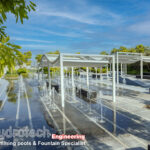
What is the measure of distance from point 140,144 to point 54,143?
9.38 feet

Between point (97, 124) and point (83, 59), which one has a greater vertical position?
point (83, 59)

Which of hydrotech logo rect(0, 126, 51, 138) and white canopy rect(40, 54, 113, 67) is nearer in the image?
hydrotech logo rect(0, 126, 51, 138)

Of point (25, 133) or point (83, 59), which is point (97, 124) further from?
point (83, 59)

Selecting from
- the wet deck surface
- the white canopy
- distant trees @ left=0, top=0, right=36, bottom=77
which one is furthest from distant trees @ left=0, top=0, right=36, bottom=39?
the white canopy

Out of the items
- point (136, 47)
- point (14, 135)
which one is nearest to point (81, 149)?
point (14, 135)

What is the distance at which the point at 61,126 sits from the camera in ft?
22.6

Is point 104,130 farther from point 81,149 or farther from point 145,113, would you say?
point 145,113

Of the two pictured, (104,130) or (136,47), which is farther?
(136,47)

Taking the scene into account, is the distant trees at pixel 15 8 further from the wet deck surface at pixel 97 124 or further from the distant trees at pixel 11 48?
the wet deck surface at pixel 97 124

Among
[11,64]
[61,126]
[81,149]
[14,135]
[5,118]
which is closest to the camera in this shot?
[11,64]

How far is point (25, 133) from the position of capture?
614cm

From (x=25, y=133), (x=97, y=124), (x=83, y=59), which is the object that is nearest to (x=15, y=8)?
(x=25, y=133)

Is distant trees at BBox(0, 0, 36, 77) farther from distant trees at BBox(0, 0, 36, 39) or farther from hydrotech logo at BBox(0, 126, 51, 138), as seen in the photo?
hydrotech logo at BBox(0, 126, 51, 138)

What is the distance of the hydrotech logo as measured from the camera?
19.5 feet
